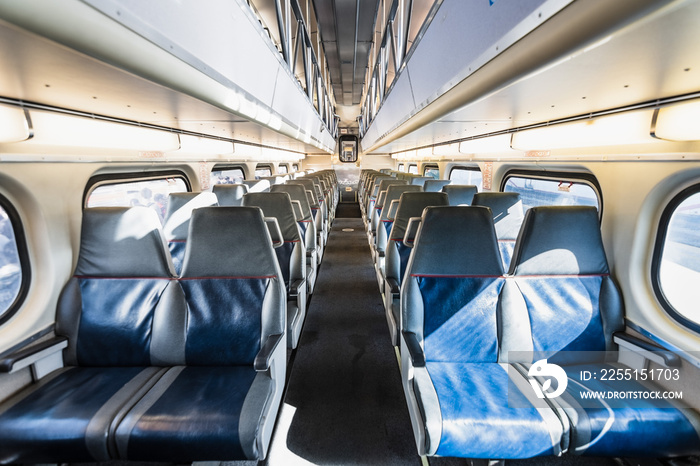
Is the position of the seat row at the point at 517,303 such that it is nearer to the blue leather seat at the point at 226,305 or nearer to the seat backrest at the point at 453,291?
the seat backrest at the point at 453,291

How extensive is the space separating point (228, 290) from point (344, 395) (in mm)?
1274

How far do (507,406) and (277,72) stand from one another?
3544 millimetres

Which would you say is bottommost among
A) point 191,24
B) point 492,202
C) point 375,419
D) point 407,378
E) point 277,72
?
point 375,419

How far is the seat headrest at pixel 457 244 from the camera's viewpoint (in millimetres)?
2057

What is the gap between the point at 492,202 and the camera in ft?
10.2

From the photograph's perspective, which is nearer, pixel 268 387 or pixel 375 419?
pixel 268 387

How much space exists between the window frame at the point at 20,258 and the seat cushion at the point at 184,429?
1291 millimetres

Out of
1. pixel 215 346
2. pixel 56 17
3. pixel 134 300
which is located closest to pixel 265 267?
pixel 215 346

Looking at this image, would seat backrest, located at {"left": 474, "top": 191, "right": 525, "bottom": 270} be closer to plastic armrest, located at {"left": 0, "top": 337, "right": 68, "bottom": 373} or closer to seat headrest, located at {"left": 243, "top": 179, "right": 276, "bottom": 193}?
plastic armrest, located at {"left": 0, "top": 337, "right": 68, "bottom": 373}

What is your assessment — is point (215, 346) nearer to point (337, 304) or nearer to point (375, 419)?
point (375, 419)

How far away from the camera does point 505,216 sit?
314 cm

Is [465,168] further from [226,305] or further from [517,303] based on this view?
[226,305]

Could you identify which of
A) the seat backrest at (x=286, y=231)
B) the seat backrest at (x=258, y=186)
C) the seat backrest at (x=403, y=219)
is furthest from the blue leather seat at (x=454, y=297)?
the seat backrest at (x=258, y=186)

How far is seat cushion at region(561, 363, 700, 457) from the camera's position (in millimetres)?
1539
